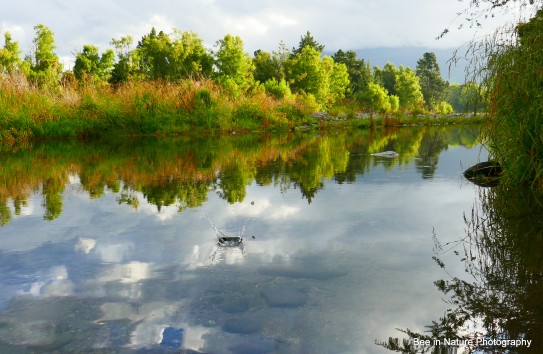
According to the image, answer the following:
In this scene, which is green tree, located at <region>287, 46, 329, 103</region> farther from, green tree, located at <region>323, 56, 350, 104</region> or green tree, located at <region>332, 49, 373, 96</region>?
green tree, located at <region>332, 49, 373, 96</region>

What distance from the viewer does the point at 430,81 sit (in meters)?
88.6

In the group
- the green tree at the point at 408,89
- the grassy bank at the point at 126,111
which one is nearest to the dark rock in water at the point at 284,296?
the grassy bank at the point at 126,111

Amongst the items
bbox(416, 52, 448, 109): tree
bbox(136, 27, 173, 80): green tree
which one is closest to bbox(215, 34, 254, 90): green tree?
bbox(136, 27, 173, 80): green tree

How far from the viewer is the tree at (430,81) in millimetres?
84875

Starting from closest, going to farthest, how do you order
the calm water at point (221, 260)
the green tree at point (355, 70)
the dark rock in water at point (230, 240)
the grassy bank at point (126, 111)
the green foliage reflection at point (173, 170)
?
the calm water at point (221, 260), the dark rock in water at point (230, 240), the green foliage reflection at point (173, 170), the grassy bank at point (126, 111), the green tree at point (355, 70)

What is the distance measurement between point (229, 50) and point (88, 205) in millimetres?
43330

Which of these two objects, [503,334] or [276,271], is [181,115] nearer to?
[276,271]

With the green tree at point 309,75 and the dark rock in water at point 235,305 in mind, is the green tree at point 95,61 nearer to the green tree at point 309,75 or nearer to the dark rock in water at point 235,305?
the green tree at point 309,75

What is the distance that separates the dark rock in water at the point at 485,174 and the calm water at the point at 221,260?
0.35 m

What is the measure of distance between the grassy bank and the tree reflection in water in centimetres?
1518

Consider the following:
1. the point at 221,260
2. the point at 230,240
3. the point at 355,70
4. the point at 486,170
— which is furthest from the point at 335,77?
the point at 221,260

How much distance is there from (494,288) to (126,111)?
1808 centimetres

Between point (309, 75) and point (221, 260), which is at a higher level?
point (309, 75)

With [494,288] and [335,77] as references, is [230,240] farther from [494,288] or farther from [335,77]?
[335,77]
